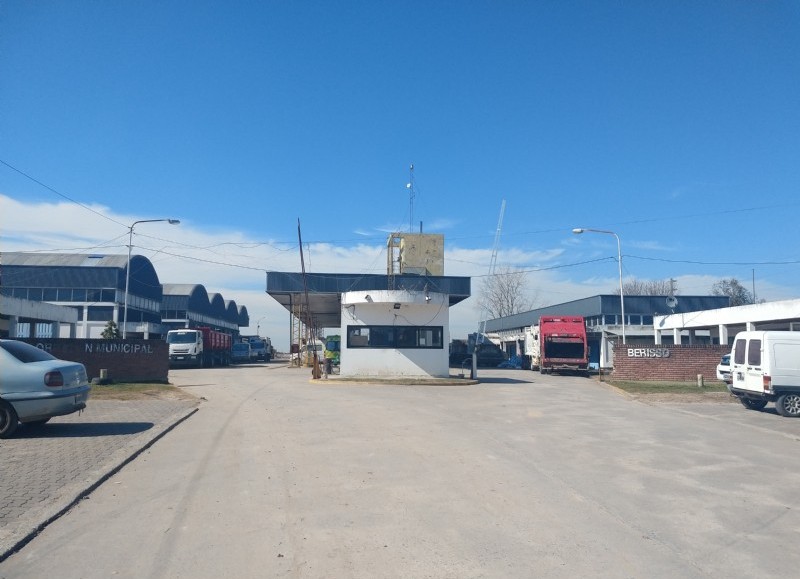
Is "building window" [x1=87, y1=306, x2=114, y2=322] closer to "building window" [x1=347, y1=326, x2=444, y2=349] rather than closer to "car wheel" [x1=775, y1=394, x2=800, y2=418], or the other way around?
"building window" [x1=347, y1=326, x2=444, y2=349]

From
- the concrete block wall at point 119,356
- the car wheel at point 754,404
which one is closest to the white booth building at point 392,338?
the concrete block wall at point 119,356

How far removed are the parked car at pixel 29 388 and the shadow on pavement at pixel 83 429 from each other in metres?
0.52

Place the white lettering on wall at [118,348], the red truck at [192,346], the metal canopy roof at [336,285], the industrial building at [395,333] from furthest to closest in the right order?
the red truck at [192,346] → the metal canopy roof at [336,285] → the industrial building at [395,333] → the white lettering on wall at [118,348]

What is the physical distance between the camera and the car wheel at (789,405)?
16891mm

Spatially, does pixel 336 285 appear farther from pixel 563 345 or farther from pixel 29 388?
pixel 29 388

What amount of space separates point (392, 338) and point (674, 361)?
45.4 feet

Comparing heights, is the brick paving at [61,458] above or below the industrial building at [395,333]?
below

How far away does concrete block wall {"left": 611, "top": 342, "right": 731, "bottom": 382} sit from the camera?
3066 cm

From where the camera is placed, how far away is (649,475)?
8922mm

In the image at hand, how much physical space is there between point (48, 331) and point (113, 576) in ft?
167

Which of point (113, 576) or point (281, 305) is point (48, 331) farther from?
point (113, 576)

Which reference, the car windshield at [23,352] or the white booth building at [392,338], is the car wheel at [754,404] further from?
the car windshield at [23,352]

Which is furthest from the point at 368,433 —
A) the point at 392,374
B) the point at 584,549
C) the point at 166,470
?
the point at 392,374

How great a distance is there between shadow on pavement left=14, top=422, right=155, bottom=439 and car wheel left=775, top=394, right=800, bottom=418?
52.1ft
